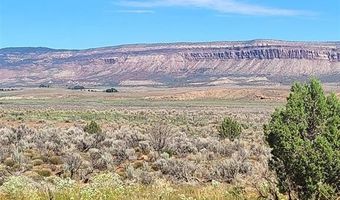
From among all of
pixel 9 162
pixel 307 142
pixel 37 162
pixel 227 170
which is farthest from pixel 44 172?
pixel 307 142

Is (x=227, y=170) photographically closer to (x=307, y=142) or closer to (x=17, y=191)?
(x=307, y=142)

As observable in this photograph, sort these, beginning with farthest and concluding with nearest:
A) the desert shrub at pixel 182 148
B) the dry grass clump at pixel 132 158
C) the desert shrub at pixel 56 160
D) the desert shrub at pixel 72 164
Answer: the desert shrub at pixel 182 148
the desert shrub at pixel 56 160
the desert shrub at pixel 72 164
the dry grass clump at pixel 132 158

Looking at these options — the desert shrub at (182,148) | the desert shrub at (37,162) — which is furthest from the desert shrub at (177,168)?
the desert shrub at (37,162)

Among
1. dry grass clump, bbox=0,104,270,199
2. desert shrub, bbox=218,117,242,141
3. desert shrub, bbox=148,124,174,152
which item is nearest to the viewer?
dry grass clump, bbox=0,104,270,199

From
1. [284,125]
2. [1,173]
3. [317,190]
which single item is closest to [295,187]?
[317,190]

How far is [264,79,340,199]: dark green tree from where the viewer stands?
11.0 meters

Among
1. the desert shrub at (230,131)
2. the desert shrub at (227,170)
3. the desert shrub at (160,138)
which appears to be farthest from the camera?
the desert shrub at (230,131)

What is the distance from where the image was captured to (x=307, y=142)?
443 inches

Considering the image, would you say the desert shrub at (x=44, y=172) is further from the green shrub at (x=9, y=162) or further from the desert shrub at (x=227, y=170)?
the desert shrub at (x=227, y=170)

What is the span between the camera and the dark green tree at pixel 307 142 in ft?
36.2

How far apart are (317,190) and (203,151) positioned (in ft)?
58.7

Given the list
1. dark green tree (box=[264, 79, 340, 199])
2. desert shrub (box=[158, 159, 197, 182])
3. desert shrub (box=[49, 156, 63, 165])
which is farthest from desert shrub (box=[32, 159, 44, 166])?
dark green tree (box=[264, 79, 340, 199])

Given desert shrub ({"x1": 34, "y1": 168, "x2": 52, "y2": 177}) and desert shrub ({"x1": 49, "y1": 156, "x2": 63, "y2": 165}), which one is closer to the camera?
desert shrub ({"x1": 34, "y1": 168, "x2": 52, "y2": 177})

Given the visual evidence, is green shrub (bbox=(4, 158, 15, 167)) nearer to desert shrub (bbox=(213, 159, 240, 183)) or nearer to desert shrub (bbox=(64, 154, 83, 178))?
desert shrub (bbox=(64, 154, 83, 178))
